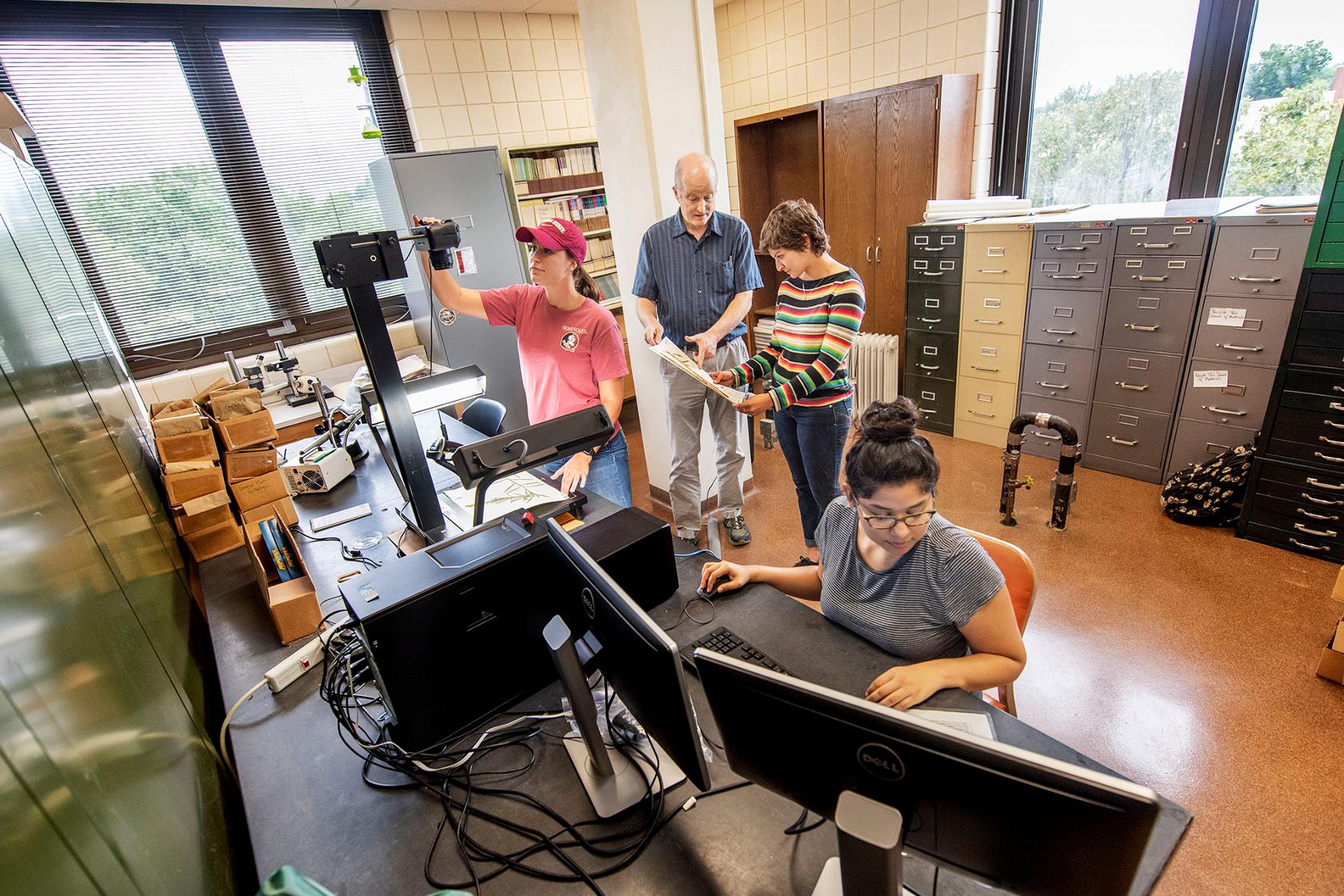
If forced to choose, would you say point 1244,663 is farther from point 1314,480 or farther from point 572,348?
point 572,348

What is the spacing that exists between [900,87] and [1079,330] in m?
1.77

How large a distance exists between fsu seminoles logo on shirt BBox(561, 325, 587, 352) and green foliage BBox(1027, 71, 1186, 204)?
3.37m

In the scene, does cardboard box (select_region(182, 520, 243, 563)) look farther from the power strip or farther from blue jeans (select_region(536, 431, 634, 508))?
blue jeans (select_region(536, 431, 634, 508))

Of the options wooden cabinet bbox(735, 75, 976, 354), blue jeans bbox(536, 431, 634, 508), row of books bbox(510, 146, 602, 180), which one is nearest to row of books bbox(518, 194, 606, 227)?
row of books bbox(510, 146, 602, 180)

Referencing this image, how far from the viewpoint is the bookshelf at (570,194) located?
464cm

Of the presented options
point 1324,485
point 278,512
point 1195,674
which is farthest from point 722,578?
point 1324,485

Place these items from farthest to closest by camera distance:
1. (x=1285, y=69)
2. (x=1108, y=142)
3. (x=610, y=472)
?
(x=1108, y=142) < (x=1285, y=69) < (x=610, y=472)

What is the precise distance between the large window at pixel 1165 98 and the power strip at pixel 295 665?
441 centimetres

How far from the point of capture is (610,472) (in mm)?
2268

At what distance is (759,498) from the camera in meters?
3.73

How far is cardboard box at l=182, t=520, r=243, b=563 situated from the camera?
214 cm

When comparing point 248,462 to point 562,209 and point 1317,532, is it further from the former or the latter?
point 1317,532

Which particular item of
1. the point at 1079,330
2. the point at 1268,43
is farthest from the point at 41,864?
the point at 1268,43

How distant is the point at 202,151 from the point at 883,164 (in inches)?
Result: 167
